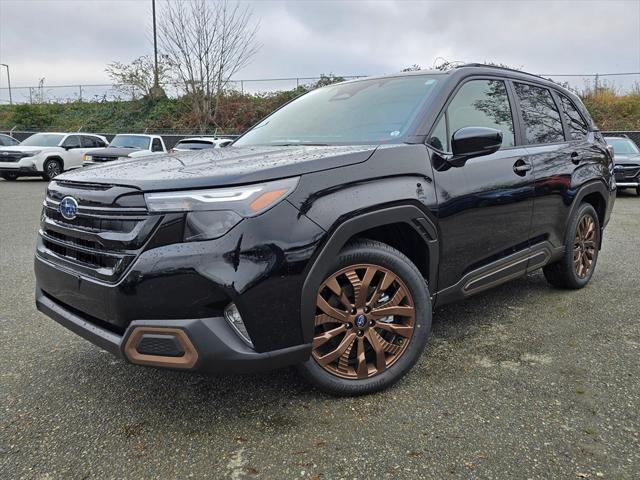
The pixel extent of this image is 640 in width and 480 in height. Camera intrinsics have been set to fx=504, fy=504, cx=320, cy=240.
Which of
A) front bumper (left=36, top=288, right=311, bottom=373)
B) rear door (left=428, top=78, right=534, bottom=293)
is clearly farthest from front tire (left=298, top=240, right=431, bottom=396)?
rear door (left=428, top=78, right=534, bottom=293)

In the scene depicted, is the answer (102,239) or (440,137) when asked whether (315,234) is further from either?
(440,137)

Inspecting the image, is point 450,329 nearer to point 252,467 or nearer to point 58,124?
point 252,467

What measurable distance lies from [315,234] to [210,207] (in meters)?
0.47

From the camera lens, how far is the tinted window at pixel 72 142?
17477 millimetres

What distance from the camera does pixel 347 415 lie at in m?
2.40

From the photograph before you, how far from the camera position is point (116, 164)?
2648 mm

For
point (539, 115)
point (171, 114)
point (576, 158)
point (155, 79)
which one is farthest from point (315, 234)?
point (155, 79)

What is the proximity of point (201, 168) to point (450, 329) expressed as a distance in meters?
2.14

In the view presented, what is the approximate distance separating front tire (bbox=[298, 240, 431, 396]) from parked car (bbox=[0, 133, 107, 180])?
52.3ft

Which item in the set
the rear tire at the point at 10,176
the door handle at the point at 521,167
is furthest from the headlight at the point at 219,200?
the rear tire at the point at 10,176

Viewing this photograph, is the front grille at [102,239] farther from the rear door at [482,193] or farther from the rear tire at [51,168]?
the rear tire at [51,168]

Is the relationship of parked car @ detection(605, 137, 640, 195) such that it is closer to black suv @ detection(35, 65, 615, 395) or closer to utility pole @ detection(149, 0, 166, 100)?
black suv @ detection(35, 65, 615, 395)

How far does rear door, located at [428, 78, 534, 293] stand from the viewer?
9.42 ft

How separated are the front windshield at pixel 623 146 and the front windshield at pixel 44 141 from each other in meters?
17.5
